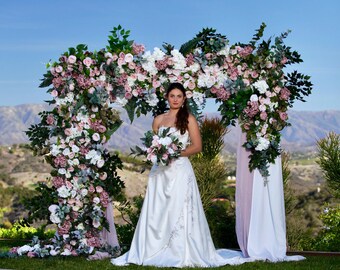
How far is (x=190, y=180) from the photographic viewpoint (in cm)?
869

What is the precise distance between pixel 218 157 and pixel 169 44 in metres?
3.36

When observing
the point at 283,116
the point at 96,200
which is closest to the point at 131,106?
the point at 96,200

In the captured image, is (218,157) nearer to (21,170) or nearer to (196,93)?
(196,93)

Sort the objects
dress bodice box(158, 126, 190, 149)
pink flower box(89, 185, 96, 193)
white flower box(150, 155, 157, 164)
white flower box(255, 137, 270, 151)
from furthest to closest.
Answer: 1. pink flower box(89, 185, 96, 193)
2. white flower box(255, 137, 270, 151)
3. dress bodice box(158, 126, 190, 149)
4. white flower box(150, 155, 157, 164)

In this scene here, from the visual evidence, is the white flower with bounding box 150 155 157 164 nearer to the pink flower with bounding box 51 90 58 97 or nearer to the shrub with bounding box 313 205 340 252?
the pink flower with bounding box 51 90 58 97

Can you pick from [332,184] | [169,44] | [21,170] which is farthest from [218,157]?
[21,170]

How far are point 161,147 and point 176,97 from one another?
710 millimetres

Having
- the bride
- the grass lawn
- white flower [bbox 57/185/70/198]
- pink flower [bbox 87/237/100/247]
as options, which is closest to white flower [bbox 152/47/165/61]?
the bride

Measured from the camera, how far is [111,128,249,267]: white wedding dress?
8562 mm

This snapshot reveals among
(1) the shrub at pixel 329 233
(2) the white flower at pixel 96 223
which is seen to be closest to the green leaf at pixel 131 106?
(2) the white flower at pixel 96 223

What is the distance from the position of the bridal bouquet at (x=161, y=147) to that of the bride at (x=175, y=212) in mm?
127

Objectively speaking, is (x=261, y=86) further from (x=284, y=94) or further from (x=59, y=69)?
(x=59, y=69)

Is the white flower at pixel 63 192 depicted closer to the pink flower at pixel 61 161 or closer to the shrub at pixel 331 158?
the pink flower at pixel 61 161

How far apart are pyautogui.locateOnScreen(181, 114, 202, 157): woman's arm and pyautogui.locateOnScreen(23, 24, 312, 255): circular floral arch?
1002 millimetres
